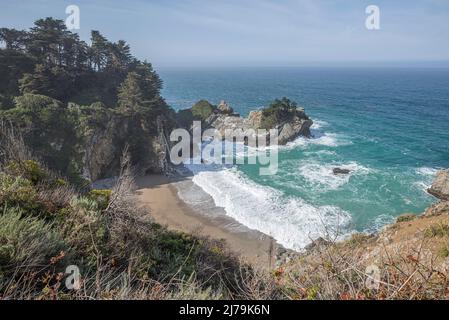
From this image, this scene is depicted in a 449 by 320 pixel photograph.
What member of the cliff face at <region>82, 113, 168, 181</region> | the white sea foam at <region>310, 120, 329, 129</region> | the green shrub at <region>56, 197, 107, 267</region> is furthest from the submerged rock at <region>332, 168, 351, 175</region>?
the green shrub at <region>56, 197, 107, 267</region>

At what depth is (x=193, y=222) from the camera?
21.1 m

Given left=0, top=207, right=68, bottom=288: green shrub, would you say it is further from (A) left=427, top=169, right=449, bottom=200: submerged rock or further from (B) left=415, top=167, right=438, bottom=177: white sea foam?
(B) left=415, top=167, right=438, bottom=177: white sea foam

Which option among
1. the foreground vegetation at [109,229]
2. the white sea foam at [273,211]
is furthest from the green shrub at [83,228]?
the white sea foam at [273,211]

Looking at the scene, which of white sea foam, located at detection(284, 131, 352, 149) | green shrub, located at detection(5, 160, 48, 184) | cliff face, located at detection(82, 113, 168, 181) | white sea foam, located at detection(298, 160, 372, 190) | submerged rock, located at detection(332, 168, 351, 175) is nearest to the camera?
green shrub, located at detection(5, 160, 48, 184)

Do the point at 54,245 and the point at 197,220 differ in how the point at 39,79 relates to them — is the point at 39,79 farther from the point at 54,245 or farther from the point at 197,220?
the point at 54,245

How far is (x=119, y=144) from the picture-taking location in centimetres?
2819

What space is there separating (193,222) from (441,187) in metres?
20.5

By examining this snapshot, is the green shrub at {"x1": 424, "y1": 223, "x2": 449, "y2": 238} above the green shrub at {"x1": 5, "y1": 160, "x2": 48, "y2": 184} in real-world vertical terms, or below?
below

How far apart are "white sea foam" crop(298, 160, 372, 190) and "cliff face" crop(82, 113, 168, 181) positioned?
573 inches

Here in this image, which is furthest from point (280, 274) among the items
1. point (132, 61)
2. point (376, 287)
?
point (132, 61)

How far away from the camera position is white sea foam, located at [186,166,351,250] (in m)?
19.5

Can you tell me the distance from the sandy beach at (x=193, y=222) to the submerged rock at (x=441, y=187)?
1572 centimetres

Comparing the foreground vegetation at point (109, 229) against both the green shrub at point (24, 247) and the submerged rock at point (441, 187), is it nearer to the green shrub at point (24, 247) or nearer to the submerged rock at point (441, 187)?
the green shrub at point (24, 247)
